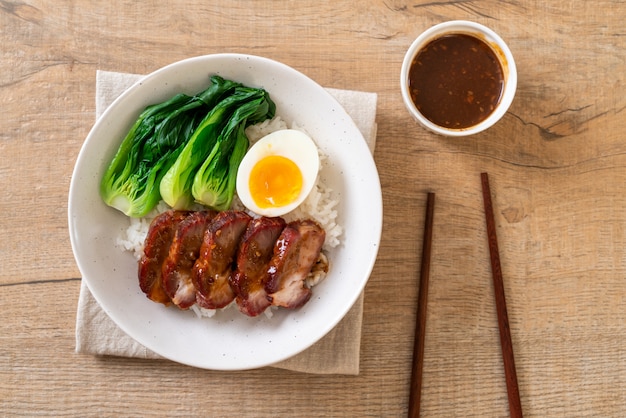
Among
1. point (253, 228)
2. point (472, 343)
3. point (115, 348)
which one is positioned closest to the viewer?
point (253, 228)

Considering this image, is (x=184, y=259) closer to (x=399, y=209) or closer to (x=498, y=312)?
(x=399, y=209)

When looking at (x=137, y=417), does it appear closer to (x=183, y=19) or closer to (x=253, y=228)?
(x=253, y=228)

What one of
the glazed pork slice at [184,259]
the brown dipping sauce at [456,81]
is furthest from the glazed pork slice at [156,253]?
the brown dipping sauce at [456,81]

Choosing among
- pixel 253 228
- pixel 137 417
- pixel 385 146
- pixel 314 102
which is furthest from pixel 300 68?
pixel 137 417

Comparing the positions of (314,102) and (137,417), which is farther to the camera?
(137,417)

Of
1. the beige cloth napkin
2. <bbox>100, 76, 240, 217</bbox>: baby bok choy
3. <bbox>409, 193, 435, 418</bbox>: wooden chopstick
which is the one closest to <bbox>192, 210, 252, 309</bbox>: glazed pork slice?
<bbox>100, 76, 240, 217</bbox>: baby bok choy

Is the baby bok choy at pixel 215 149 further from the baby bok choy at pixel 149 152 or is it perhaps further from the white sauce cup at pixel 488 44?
the white sauce cup at pixel 488 44

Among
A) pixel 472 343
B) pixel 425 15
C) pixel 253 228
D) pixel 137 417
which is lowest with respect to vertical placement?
pixel 137 417

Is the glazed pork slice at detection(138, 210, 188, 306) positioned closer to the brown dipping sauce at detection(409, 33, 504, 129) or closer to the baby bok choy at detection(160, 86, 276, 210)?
the baby bok choy at detection(160, 86, 276, 210)

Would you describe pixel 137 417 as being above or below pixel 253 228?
below
